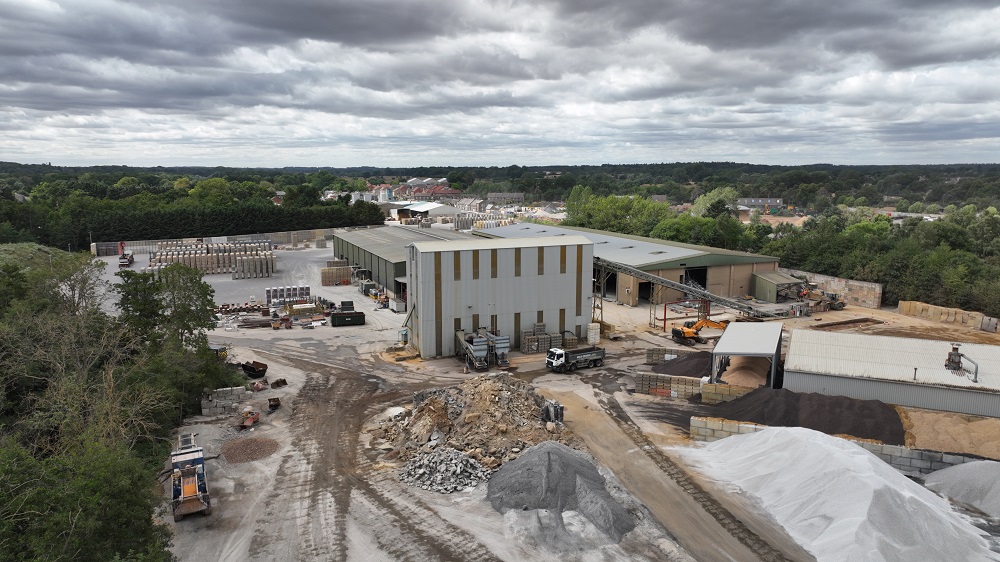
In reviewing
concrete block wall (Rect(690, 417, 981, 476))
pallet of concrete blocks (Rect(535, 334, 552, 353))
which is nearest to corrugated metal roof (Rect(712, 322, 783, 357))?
concrete block wall (Rect(690, 417, 981, 476))

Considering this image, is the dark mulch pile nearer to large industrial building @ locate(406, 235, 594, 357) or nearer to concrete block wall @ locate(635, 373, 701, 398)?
concrete block wall @ locate(635, 373, 701, 398)

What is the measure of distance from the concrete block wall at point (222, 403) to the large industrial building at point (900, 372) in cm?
2541

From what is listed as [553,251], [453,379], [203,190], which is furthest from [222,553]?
[203,190]

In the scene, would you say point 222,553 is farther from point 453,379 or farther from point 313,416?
point 453,379

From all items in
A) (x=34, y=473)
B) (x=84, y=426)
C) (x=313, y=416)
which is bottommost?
(x=313, y=416)

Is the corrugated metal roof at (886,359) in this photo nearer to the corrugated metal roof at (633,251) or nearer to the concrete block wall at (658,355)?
the concrete block wall at (658,355)

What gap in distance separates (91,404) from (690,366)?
2699 centimetres

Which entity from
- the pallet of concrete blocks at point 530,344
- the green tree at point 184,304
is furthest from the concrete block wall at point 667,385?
the green tree at point 184,304

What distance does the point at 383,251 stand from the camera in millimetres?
60688

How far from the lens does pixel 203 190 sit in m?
139

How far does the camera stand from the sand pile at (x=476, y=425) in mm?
24031

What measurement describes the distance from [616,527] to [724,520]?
3.63 metres

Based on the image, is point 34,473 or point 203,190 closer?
point 34,473

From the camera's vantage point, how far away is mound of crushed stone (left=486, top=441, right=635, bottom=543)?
1922cm
